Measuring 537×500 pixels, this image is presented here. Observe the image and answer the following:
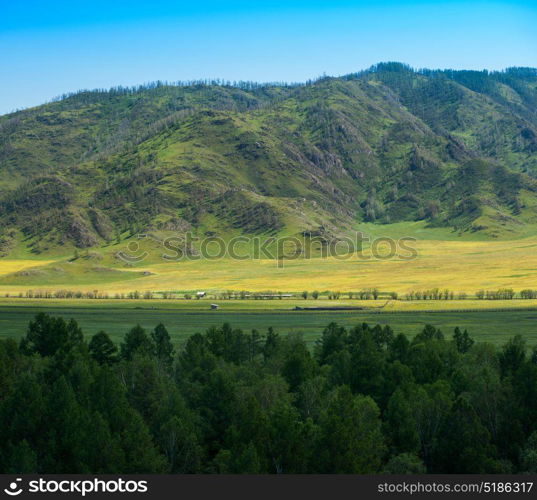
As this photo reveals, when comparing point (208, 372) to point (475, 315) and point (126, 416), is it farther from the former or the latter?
point (475, 315)

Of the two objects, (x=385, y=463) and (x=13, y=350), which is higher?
(x=13, y=350)

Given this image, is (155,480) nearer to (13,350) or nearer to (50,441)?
(50,441)

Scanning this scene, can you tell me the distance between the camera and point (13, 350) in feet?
341

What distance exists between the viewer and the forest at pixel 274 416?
68000 millimetres

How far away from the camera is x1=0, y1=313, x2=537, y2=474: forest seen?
68.0 metres

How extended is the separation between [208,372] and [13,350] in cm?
2506

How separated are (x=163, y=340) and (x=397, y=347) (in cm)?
3411

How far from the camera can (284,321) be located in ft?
612

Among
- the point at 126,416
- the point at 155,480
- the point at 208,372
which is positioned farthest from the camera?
the point at 208,372

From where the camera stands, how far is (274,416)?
72750 mm

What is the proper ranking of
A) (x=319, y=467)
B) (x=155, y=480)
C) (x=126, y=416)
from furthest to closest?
(x=126, y=416) < (x=319, y=467) < (x=155, y=480)

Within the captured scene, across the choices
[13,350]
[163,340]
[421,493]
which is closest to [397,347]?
[163,340]

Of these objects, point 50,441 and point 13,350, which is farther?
point 13,350

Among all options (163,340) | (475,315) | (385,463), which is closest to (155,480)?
(385,463)
